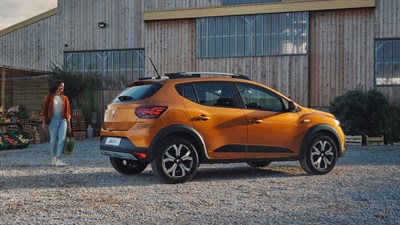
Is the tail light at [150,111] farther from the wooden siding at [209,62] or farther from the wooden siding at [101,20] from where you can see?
the wooden siding at [101,20]

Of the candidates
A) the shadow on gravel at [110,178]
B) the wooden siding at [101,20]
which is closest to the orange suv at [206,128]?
the shadow on gravel at [110,178]

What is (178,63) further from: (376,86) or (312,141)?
(312,141)

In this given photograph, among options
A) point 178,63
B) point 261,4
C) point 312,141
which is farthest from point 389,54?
point 312,141

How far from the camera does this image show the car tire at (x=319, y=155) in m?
9.50

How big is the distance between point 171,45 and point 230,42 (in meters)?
2.59

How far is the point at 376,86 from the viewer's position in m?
21.3

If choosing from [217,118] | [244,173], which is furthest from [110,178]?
[244,173]

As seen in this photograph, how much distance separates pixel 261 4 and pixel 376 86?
544 cm

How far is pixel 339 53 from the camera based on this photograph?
2177 cm

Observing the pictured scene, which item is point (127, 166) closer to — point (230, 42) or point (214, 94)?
point (214, 94)

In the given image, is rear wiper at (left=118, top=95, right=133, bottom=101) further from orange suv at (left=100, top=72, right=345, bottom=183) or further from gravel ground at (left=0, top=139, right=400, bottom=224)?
gravel ground at (left=0, top=139, right=400, bottom=224)

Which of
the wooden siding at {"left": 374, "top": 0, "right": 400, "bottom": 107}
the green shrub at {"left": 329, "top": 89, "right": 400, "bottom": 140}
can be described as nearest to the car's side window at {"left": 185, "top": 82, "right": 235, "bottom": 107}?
the green shrub at {"left": 329, "top": 89, "right": 400, "bottom": 140}

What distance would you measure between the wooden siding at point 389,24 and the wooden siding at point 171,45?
7374 mm

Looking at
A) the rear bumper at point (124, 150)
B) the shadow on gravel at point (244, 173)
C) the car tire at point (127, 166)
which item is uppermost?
the rear bumper at point (124, 150)
